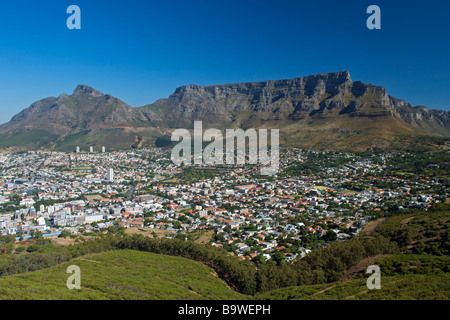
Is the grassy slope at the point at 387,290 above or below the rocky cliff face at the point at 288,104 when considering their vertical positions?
below

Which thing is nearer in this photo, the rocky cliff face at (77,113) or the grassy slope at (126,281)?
the grassy slope at (126,281)

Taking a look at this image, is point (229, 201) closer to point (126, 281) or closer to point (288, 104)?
point (126, 281)

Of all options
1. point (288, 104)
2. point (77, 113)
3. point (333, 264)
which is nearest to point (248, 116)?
point (288, 104)

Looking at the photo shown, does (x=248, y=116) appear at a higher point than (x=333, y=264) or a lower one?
higher

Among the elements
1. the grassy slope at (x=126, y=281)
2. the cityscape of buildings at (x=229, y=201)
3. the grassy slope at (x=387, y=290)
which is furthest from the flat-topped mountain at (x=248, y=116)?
the grassy slope at (x=126, y=281)

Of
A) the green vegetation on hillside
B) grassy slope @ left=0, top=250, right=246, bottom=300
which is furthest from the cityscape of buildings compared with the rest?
grassy slope @ left=0, top=250, right=246, bottom=300

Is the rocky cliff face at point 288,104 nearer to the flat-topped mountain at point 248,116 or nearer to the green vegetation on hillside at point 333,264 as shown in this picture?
the flat-topped mountain at point 248,116
